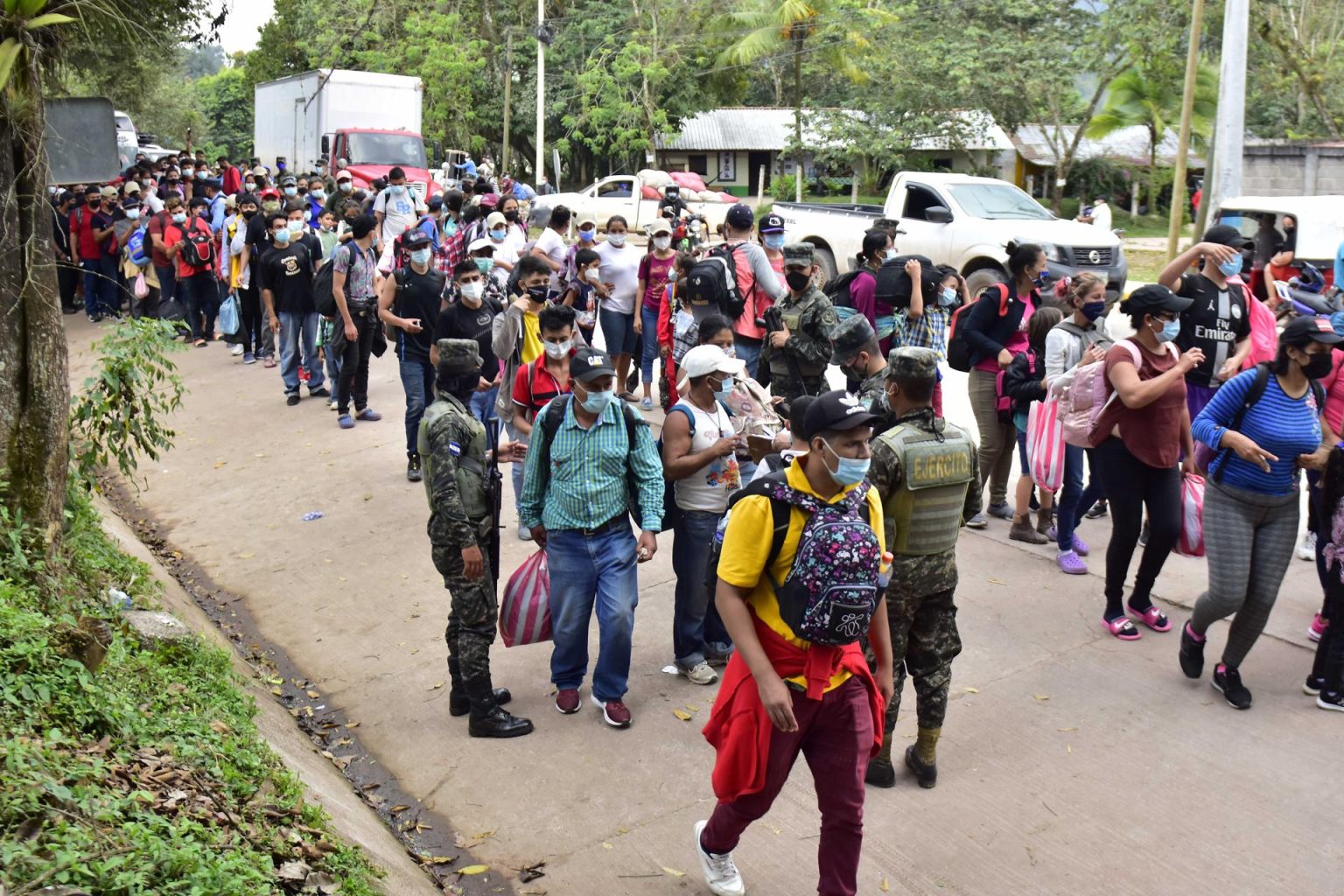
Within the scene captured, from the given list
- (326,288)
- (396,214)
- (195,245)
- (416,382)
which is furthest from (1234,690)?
(195,245)

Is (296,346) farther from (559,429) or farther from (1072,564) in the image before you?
(1072,564)

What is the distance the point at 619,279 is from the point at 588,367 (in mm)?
5539

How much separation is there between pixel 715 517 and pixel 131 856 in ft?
10.7

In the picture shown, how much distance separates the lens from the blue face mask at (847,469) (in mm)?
3896

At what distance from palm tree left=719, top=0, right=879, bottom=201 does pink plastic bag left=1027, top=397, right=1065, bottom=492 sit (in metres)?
31.8

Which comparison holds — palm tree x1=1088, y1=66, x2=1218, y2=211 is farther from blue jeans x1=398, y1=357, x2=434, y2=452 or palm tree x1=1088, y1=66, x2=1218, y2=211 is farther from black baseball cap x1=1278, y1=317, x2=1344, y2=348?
black baseball cap x1=1278, y1=317, x2=1344, y2=348

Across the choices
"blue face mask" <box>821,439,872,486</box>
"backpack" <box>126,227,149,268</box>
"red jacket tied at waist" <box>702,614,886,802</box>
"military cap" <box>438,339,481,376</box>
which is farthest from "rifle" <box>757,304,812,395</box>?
"backpack" <box>126,227,149,268</box>

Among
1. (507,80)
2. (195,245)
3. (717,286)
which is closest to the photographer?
(717,286)

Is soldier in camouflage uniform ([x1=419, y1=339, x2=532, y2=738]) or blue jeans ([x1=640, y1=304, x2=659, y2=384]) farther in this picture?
blue jeans ([x1=640, y1=304, x2=659, y2=384])

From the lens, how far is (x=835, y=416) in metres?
3.86

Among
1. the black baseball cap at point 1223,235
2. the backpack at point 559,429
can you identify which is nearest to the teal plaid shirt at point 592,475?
the backpack at point 559,429

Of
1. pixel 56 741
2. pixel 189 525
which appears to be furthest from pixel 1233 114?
pixel 56 741

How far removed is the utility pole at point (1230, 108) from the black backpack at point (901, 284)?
12.2m

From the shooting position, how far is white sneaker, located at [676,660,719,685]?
6.44 m
